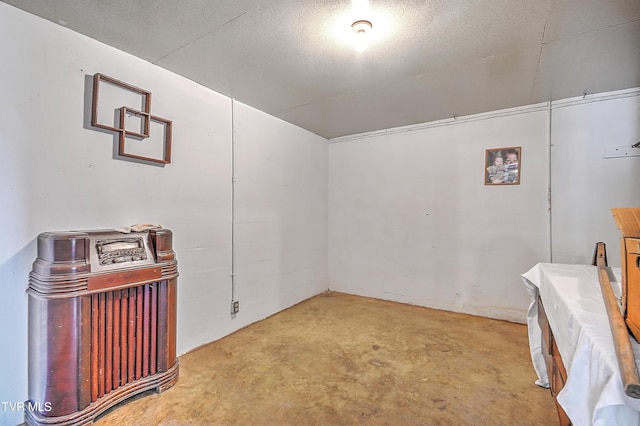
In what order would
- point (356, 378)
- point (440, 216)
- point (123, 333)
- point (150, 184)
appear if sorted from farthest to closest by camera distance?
point (440, 216)
point (150, 184)
point (356, 378)
point (123, 333)

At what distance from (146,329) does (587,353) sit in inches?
88.0

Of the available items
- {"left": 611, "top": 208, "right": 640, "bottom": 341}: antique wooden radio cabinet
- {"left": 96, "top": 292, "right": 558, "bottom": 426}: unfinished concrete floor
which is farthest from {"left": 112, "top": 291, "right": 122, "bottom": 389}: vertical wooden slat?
{"left": 611, "top": 208, "right": 640, "bottom": 341}: antique wooden radio cabinet

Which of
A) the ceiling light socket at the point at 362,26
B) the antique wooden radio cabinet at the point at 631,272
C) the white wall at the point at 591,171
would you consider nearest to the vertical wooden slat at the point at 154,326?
the ceiling light socket at the point at 362,26

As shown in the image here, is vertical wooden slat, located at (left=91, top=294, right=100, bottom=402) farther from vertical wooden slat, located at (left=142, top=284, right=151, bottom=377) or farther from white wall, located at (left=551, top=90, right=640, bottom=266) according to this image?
white wall, located at (left=551, top=90, right=640, bottom=266)

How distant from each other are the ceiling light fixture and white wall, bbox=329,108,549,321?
209 cm

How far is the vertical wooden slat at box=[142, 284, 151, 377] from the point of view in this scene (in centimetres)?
190

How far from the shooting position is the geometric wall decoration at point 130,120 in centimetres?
204

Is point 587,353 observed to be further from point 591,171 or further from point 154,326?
point 591,171

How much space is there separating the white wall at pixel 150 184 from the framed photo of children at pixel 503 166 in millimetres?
2319

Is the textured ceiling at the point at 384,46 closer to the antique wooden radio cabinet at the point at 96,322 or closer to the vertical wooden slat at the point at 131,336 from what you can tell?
the antique wooden radio cabinet at the point at 96,322

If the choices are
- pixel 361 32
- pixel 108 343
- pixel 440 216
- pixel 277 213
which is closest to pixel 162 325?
pixel 108 343

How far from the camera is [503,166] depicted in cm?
337

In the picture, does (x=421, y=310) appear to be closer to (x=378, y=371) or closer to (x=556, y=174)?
(x=378, y=371)

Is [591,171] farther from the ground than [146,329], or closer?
farther from the ground
